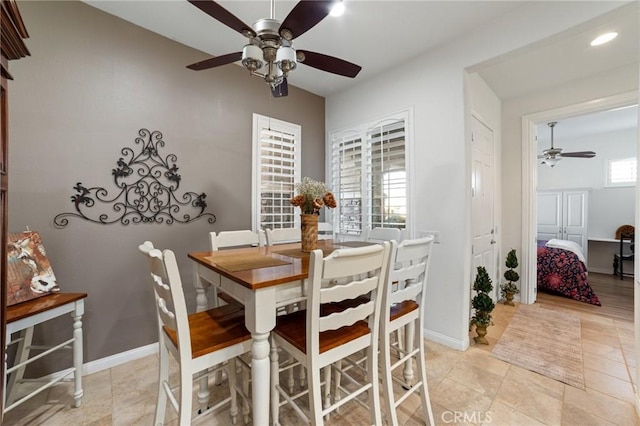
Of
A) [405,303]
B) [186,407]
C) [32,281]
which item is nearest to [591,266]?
[405,303]

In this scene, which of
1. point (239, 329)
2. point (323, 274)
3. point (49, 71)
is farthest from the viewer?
point (49, 71)

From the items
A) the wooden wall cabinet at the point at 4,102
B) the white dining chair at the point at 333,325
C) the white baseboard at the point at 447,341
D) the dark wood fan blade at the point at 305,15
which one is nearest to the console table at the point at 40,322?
the wooden wall cabinet at the point at 4,102

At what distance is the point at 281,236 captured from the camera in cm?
251

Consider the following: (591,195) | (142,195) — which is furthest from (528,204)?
(142,195)

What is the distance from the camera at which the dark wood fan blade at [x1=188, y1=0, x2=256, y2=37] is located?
47.8 inches

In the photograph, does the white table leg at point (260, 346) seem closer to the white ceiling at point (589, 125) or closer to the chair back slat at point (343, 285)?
the chair back slat at point (343, 285)

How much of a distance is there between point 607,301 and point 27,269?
6.16 meters

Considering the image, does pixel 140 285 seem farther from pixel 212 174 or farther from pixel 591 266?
pixel 591 266

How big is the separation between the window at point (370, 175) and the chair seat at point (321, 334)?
5.65 feet

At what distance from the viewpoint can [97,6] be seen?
205 cm

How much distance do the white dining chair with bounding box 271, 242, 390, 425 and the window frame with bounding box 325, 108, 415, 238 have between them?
4.81 ft

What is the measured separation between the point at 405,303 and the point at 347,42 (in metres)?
2.35

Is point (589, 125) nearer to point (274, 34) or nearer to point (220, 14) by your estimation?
point (274, 34)

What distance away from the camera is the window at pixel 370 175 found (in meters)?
2.90
